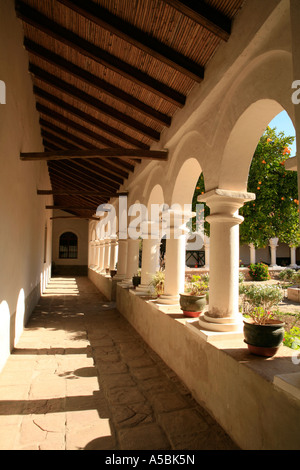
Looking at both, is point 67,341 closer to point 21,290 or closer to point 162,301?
point 21,290

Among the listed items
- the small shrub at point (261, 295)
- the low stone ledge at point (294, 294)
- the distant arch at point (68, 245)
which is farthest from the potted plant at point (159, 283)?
the distant arch at point (68, 245)

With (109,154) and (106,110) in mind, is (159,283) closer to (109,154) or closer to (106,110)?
(109,154)

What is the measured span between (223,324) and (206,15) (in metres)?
2.96

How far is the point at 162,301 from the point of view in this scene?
510cm

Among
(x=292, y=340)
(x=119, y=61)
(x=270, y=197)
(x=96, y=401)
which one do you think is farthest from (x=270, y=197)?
(x=96, y=401)

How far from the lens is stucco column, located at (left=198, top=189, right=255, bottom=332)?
3.37m

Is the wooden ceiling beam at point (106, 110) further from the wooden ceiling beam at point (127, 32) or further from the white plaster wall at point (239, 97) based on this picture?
the wooden ceiling beam at point (127, 32)

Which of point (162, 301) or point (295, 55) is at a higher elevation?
point (295, 55)

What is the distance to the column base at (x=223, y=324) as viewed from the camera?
326 centimetres

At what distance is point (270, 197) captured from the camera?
25.1ft

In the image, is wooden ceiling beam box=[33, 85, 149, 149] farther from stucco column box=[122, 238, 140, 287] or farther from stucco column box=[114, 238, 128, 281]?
stucco column box=[114, 238, 128, 281]

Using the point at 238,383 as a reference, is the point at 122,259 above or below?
above

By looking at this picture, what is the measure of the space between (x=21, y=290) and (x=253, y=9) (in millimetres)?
5415
